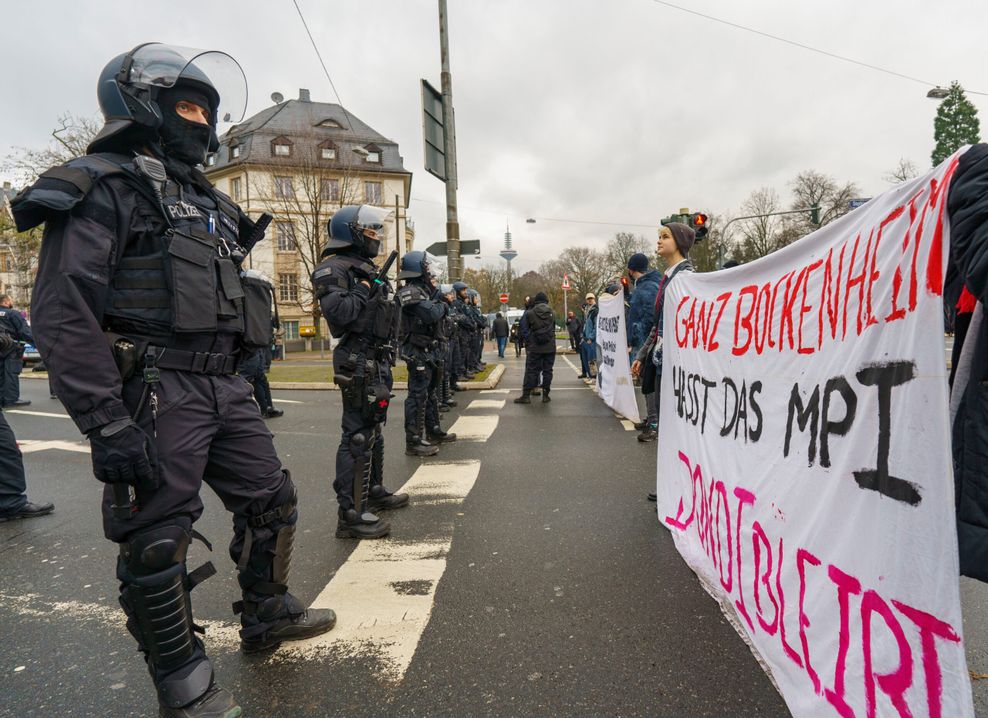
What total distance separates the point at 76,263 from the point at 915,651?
2.52 metres

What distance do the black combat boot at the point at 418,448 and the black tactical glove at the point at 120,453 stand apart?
4411 mm

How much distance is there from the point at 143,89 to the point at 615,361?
7.69 metres

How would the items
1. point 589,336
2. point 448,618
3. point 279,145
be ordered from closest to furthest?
point 448,618 → point 589,336 → point 279,145

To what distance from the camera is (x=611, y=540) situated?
364cm

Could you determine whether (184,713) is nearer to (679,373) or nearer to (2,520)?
(679,373)

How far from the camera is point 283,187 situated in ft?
114

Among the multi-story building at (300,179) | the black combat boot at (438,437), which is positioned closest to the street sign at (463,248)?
the black combat boot at (438,437)

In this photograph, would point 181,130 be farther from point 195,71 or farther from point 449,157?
point 449,157

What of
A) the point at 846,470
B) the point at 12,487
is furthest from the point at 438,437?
the point at 846,470

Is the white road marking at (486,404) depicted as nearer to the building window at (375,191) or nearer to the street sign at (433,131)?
the street sign at (433,131)

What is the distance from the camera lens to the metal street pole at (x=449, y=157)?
11648 mm

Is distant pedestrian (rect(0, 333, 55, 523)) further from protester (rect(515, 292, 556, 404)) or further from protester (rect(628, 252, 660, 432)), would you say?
protester (rect(515, 292, 556, 404))

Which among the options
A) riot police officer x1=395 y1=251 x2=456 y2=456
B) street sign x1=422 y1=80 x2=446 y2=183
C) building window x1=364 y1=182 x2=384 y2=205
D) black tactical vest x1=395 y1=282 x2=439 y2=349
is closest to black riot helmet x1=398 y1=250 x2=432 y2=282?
riot police officer x1=395 y1=251 x2=456 y2=456

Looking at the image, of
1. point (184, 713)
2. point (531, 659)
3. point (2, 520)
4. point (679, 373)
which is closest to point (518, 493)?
point (679, 373)
